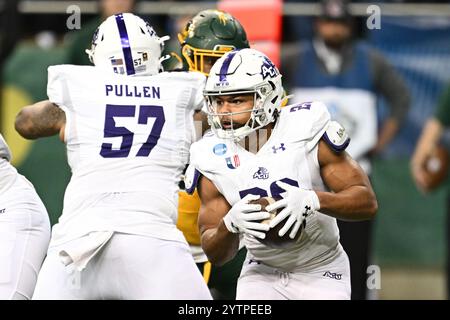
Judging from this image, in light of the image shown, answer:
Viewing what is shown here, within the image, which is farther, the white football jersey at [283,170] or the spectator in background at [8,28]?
the spectator in background at [8,28]

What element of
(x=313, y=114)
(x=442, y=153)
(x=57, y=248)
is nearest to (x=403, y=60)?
(x=442, y=153)

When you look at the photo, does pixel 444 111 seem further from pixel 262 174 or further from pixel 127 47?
pixel 127 47

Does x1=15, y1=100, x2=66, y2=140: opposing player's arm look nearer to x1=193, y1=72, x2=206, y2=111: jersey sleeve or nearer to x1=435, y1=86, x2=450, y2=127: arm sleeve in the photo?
x1=193, y1=72, x2=206, y2=111: jersey sleeve

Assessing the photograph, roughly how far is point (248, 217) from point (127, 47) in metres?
1.06

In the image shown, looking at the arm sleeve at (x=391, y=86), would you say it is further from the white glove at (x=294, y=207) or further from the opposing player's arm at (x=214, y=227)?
the white glove at (x=294, y=207)

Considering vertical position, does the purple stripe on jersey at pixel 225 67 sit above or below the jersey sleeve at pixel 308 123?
above

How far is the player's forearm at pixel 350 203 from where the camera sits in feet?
17.1

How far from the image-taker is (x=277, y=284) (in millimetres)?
5609

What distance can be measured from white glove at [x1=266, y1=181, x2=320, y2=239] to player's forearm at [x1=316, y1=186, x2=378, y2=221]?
8cm

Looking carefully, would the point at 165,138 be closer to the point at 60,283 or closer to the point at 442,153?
the point at 60,283

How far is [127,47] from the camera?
5.57 meters

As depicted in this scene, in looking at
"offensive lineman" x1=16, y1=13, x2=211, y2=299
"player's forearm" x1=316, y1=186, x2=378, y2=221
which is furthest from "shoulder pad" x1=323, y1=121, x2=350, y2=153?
"offensive lineman" x1=16, y1=13, x2=211, y2=299

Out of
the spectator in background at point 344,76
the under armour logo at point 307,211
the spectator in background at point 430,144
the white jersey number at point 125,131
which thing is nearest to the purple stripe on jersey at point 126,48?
the white jersey number at point 125,131
